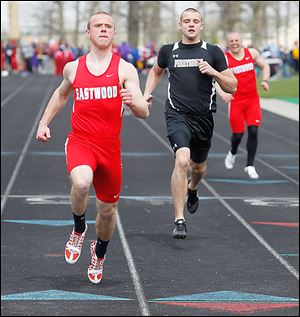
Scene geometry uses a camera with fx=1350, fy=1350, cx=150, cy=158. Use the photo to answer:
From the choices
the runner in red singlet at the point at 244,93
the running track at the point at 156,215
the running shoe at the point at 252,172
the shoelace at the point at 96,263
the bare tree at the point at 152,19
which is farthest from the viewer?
the bare tree at the point at 152,19

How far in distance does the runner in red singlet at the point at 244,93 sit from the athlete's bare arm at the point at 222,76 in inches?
98.7

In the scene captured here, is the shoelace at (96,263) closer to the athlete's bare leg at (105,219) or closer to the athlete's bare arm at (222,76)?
the athlete's bare leg at (105,219)

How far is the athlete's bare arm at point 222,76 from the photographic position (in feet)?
22.6

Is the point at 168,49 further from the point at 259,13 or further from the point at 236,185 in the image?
the point at 259,13

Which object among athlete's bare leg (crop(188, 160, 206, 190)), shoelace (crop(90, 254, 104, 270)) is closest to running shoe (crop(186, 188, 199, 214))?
athlete's bare leg (crop(188, 160, 206, 190))

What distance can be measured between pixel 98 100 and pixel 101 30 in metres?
0.39

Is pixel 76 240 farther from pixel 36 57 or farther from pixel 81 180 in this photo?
pixel 36 57

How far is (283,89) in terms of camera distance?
61.1 m

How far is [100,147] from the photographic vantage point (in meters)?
7.24

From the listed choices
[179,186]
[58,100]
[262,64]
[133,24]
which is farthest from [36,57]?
[58,100]

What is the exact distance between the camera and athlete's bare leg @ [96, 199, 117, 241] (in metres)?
8.40

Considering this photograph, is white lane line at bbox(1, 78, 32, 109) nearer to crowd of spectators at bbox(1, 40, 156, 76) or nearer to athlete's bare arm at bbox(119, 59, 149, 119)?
crowd of spectators at bbox(1, 40, 156, 76)

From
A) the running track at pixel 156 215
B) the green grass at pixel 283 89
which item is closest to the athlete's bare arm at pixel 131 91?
the running track at pixel 156 215

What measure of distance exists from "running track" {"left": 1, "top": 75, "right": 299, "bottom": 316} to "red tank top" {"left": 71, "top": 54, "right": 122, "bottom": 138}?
32.1m
